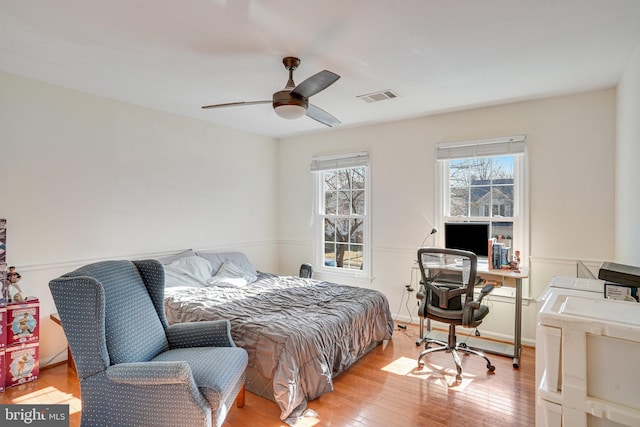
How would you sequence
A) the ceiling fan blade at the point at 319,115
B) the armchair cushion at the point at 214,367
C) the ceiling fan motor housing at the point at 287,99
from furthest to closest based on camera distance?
1. the ceiling fan blade at the point at 319,115
2. the ceiling fan motor housing at the point at 287,99
3. the armchair cushion at the point at 214,367

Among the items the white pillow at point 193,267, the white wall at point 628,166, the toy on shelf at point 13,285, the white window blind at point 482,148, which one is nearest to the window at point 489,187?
the white window blind at point 482,148

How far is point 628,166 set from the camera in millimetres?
2562

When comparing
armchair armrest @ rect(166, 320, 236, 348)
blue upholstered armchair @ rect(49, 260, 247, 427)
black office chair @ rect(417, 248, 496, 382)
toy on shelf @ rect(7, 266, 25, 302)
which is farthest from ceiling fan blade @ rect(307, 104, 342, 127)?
toy on shelf @ rect(7, 266, 25, 302)

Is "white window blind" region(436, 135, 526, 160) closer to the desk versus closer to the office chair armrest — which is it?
the desk

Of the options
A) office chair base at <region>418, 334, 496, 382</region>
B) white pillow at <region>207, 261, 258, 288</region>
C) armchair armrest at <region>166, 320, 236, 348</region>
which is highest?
white pillow at <region>207, 261, 258, 288</region>

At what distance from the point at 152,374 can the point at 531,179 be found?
3.63 m

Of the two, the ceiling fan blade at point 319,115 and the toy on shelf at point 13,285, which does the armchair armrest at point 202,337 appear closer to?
the toy on shelf at point 13,285

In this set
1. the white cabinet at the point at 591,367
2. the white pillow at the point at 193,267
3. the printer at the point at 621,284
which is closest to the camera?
the white cabinet at the point at 591,367

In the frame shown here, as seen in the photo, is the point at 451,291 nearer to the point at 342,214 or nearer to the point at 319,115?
the point at 319,115

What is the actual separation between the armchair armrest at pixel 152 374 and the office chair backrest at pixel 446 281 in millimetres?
2018

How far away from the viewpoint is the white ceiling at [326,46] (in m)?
1.92

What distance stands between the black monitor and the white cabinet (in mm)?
2515

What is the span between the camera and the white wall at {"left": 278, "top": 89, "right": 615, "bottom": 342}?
3174 mm

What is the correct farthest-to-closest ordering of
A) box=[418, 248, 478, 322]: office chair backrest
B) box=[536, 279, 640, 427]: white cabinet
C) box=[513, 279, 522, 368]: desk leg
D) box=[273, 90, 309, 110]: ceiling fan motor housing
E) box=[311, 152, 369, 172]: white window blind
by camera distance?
box=[311, 152, 369, 172]: white window blind
box=[513, 279, 522, 368]: desk leg
box=[418, 248, 478, 322]: office chair backrest
box=[273, 90, 309, 110]: ceiling fan motor housing
box=[536, 279, 640, 427]: white cabinet
